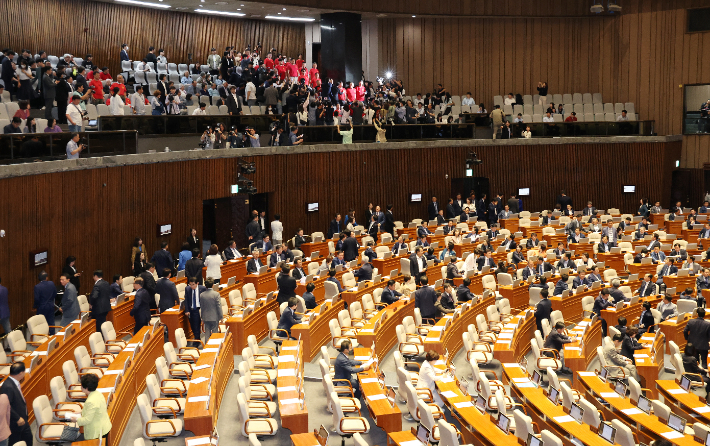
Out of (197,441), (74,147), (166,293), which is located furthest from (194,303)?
(197,441)

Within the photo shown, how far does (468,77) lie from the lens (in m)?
29.7

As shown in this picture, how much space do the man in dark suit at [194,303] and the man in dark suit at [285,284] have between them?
5.65ft

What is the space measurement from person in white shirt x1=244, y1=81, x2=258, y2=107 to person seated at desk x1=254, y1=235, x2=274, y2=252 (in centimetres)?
457

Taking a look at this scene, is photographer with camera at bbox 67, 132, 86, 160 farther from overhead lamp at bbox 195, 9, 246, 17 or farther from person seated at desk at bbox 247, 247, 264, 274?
overhead lamp at bbox 195, 9, 246, 17

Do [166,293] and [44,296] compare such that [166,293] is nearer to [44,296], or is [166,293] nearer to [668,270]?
[44,296]

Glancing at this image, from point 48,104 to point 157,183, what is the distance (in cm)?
294

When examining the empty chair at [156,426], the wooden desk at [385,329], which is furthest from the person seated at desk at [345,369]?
the empty chair at [156,426]

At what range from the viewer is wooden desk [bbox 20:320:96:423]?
30.6 ft

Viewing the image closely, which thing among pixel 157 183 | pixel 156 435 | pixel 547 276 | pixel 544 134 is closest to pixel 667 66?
pixel 544 134

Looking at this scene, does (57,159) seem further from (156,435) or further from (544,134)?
(544,134)

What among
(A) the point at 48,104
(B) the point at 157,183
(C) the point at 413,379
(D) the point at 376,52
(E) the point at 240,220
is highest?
(D) the point at 376,52

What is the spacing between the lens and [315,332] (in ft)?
42.1

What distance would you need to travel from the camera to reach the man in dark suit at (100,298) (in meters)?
11.8

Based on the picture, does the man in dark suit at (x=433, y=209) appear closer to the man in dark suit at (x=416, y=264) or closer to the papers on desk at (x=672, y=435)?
the man in dark suit at (x=416, y=264)
